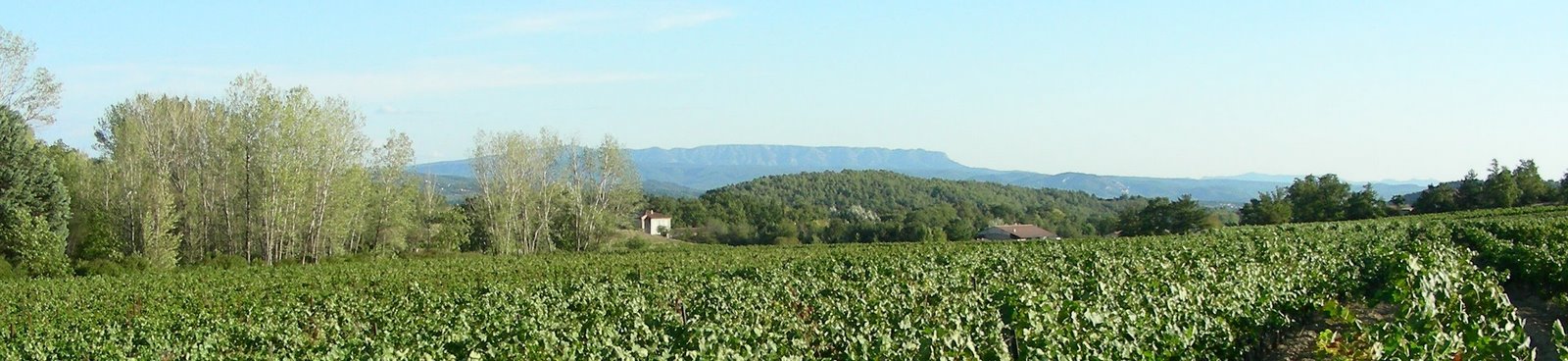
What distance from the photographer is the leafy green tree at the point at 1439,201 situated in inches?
2680

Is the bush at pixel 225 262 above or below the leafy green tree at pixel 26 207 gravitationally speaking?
below

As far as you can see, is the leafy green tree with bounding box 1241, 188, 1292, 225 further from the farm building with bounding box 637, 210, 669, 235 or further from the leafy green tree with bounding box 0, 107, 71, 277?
the leafy green tree with bounding box 0, 107, 71, 277

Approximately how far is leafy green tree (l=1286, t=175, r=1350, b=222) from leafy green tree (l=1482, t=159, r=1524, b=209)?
8754 mm

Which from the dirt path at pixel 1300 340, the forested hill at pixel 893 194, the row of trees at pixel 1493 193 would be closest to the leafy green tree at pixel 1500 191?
the row of trees at pixel 1493 193

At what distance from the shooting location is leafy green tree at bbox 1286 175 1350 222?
73125mm

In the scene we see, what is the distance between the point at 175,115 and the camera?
150 feet

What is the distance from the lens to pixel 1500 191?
66.6 metres

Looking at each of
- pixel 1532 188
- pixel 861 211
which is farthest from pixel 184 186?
pixel 861 211

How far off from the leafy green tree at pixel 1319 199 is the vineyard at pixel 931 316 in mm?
51886

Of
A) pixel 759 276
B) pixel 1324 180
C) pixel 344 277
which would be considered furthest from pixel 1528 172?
pixel 344 277

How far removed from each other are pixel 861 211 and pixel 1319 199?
8420cm

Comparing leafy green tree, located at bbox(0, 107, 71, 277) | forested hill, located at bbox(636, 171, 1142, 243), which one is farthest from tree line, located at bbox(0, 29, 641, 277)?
forested hill, located at bbox(636, 171, 1142, 243)

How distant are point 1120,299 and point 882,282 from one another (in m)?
Result: 6.22

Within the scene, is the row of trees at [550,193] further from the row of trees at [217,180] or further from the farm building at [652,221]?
the farm building at [652,221]
